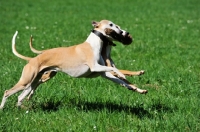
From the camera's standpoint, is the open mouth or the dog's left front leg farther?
the open mouth

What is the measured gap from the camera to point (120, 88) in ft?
24.7

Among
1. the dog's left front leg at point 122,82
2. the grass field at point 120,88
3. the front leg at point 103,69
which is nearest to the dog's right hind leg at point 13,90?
the grass field at point 120,88

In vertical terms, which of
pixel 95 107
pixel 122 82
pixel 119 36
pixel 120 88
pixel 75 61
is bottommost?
pixel 120 88

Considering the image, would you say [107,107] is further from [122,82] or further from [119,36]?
[119,36]

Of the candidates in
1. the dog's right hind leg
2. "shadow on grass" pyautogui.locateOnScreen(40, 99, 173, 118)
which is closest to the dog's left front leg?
"shadow on grass" pyautogui.locateOnScreen(40, 99, 173, 118)

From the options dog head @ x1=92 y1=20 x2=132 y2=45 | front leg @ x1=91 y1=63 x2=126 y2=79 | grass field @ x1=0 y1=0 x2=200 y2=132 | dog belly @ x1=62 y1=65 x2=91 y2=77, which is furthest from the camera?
dog belly @ x1=62 y1=65 x2=91 y2=77

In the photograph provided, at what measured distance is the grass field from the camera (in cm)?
555

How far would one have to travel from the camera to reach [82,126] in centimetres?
541

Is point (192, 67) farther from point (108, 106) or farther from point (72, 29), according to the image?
point (72, 29)

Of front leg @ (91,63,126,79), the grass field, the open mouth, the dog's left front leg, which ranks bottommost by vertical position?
the grass field

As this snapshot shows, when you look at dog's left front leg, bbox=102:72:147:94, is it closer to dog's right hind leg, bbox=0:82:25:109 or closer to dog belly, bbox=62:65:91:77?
dog belly, bbox=62:65:91:77

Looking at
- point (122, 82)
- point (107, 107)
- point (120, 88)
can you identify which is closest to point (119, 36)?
point (122, 82)

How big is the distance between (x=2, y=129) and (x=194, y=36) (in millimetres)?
9615

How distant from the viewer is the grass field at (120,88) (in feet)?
18.2
